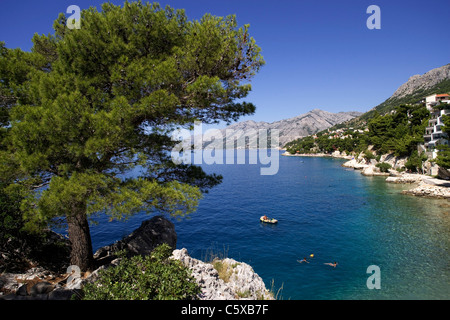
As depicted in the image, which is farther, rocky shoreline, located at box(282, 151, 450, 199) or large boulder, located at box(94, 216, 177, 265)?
rocky shoreline, located at box(282, 151, 450, 199)

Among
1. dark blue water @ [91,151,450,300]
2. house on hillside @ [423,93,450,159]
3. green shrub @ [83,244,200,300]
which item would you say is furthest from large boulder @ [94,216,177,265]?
house on hillside @ [423,93,450,159]

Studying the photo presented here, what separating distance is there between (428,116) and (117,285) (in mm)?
81872

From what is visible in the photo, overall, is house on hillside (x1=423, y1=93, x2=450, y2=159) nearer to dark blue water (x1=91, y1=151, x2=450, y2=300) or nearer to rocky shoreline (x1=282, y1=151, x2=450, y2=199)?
rocky shoreline (x1=282, y1=151, x2=450, y2=199)

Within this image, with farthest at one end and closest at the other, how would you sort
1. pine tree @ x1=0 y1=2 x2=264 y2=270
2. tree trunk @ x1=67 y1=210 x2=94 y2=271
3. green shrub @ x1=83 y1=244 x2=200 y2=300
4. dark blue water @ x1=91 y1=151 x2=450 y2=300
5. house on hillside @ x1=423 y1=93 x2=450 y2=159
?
house on hillside @ x1=423 y1=93 x2=450 y2=159, dark blue water @ x1=91 y1=151 x2=450 y2=300, tree trunk @ x1=67 y1=210 x2=94 y2=271, pine tree @ x1=0 y1=2 x2=264 y2=270, green shrub @ x1=83 y1=244 x2=200 y2=300

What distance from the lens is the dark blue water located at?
50.6 ft

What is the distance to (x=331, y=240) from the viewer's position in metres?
23.3

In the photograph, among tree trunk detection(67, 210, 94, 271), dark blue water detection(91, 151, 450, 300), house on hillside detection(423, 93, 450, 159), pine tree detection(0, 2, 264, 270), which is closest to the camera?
pine tree detection(0, 2, 264, 270)

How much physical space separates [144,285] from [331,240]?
22.2 m

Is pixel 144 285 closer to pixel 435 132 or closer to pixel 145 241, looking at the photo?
pixel 145 241

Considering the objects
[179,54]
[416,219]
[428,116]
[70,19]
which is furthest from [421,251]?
[428,116]

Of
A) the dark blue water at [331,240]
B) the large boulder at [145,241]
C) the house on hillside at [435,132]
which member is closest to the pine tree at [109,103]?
the large boulder at [145,241]

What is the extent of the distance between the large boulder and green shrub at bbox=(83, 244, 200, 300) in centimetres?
534

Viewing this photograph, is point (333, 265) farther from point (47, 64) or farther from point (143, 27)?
point (47, 64)

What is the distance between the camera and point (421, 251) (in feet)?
64.4
